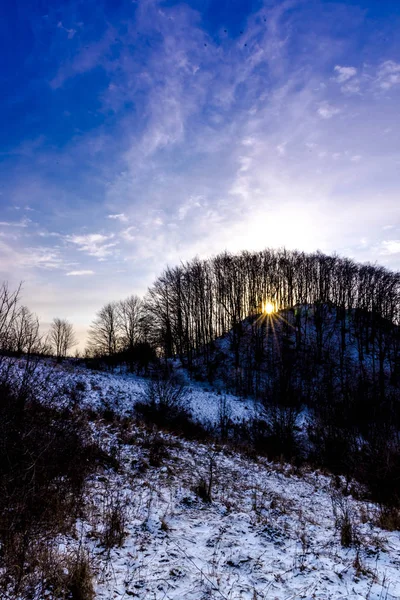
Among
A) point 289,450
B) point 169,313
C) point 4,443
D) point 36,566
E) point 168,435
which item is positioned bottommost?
point 289,450

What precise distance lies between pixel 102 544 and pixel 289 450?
45.9ft

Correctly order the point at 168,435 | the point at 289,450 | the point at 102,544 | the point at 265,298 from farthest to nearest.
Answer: the point at 265,298 < the point at 289,450 < the point at 168,435 < the point at 102,544

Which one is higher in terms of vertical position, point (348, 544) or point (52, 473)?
point (52, 473)

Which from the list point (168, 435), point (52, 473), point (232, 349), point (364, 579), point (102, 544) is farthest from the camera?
point (232, 349)

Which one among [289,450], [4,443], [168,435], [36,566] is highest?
[4,443]

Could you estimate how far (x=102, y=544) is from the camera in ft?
17.1

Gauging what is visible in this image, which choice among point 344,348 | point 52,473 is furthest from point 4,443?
point 344,348

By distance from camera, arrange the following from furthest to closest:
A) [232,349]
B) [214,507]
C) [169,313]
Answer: [169,313], [232,349], [214,507]

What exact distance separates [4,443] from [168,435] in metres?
9.66

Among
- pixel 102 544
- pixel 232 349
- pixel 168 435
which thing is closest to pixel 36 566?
pixel 102 544

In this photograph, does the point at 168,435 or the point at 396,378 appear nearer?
the point at 168,435

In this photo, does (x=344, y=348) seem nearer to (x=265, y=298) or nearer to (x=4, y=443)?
(x=265, y=298)

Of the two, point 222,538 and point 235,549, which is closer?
point 235,549

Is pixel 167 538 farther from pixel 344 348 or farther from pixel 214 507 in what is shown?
pixel 344 348
